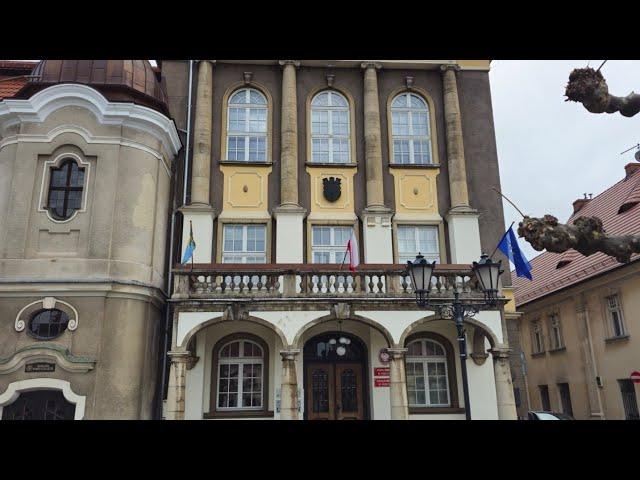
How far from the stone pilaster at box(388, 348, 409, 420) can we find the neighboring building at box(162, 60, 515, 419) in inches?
1.5

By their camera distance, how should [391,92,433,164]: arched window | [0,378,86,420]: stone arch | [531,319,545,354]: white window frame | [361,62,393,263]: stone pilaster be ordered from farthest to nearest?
[531,319,545,354]: white window frame < [391,92,433,164]: arched window < [361,62,393,263]: stone pilaster < [0,378,86,420]: stone arch

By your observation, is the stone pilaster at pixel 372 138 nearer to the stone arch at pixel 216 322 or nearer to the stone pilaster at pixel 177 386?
the stone arch at pixel 216 322

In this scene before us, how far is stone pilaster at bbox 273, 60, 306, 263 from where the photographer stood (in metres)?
18.1

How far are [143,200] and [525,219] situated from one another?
10697 millimetres

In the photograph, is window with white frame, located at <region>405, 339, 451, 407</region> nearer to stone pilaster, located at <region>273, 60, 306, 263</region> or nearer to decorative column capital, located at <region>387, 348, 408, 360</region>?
decorative column capital, located at <region>387, 348, 408, 360</region>

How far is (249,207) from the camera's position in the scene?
61.1 feet

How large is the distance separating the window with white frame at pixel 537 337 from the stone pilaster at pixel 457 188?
36.1 ft

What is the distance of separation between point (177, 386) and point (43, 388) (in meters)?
3.23

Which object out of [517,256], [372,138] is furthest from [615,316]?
[372,138]

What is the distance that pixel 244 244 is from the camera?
18.3 metres

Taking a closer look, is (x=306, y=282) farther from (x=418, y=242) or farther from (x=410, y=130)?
(x=410, y=130)

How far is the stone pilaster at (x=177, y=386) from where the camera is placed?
48.9 feet

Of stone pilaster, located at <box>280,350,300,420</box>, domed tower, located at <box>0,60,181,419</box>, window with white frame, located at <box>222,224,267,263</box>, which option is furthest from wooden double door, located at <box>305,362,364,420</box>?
domed tower, located at <box>0,60,181,419</box>

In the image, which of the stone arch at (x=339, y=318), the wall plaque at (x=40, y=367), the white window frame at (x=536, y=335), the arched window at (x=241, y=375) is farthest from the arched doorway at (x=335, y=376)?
the white window frame at (x=536, y=335)
